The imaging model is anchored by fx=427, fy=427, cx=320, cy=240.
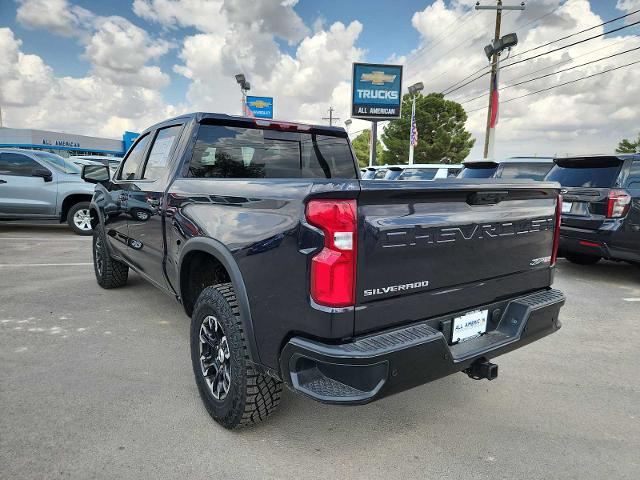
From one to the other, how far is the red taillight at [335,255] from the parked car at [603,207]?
5.05m

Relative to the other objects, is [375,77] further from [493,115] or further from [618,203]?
[618,203]

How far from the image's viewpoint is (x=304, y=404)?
108 inches

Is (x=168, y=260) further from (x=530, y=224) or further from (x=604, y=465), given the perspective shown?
(x=604, y=465)

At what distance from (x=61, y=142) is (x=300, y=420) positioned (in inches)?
2148

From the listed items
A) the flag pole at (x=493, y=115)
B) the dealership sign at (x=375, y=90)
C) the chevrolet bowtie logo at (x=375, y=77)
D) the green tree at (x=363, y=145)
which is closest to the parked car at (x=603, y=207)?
the flag pole at (x=493, y=115)

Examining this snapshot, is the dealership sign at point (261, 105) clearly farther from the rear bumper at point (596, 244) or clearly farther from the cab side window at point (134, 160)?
the cab side window at point (134, 160)

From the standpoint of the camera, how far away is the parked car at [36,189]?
8.75 m

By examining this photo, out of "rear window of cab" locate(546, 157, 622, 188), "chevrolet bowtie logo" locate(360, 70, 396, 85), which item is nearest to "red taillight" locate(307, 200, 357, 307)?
"rear window of cab" locate(546, 157, 622, 188)

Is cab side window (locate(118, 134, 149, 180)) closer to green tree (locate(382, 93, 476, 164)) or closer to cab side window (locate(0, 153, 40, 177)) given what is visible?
cab side window (locate(0, 153, 40, 177))

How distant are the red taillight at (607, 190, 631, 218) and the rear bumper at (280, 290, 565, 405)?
438 centimetres

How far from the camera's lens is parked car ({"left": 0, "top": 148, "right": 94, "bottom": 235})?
8.75 meters

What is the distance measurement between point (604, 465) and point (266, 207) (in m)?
2.18

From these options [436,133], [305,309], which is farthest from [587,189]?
[436,133]

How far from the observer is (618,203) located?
17.6 feet
